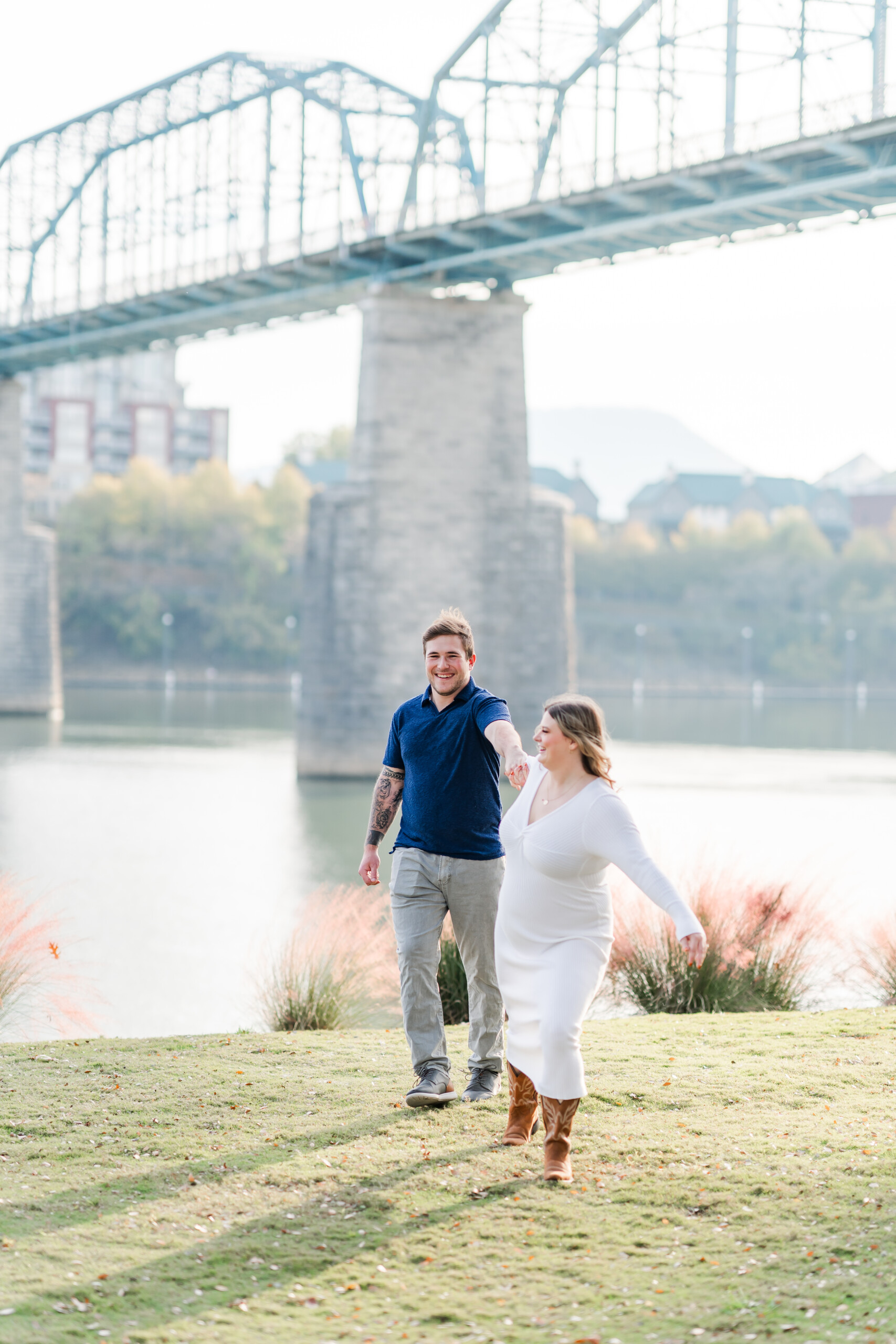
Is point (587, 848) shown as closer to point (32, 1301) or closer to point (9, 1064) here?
point (32, 1301)

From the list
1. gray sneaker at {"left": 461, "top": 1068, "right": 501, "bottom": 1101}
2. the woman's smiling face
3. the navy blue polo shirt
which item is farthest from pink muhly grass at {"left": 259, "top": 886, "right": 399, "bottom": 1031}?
the woman's smiling face

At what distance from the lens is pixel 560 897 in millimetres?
4875

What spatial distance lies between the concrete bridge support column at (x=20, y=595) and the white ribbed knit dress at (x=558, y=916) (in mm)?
50962

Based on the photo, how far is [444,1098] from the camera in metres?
5.65

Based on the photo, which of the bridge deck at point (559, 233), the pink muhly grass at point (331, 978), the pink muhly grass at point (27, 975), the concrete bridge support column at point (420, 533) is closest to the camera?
the pink muhly grass at point (27, 975)

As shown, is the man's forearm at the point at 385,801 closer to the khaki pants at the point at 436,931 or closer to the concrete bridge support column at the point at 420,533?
the khaki pants at the point at 436,931

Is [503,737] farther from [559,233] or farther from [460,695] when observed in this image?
[559,233]

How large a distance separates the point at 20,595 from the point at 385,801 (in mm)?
50942

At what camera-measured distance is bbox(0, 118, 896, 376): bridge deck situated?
2489cm

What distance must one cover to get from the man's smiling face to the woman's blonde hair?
0.80 metres

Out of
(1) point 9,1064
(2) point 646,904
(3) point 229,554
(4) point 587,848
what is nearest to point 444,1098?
(4) point 587,848

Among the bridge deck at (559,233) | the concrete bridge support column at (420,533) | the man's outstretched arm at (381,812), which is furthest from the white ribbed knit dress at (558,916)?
the concrete bridge support column at (420,533)

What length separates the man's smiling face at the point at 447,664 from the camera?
18.5 feet

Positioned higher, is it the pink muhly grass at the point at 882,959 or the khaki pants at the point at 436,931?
the khaki pants at the point at 436,931
